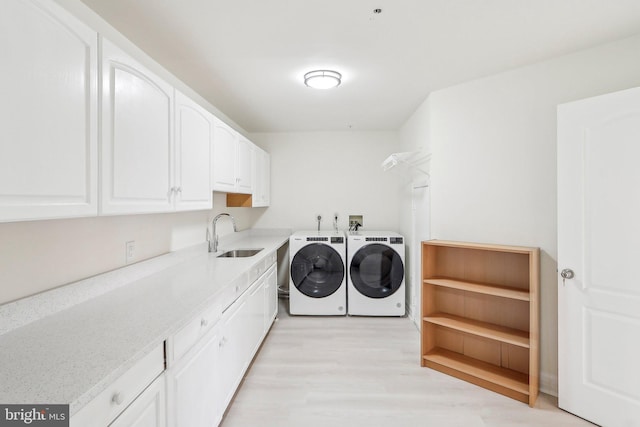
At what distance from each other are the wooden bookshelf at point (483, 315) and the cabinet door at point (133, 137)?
2.07m

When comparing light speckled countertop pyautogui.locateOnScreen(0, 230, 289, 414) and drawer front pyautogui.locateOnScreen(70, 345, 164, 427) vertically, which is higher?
light speckled countertop pyautogui.locateOnScreen(0, 230, 289, 414)

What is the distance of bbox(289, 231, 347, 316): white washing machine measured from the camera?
3.46 meters

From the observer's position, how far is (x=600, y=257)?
1.78 metres

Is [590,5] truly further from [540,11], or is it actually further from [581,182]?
[581,182]

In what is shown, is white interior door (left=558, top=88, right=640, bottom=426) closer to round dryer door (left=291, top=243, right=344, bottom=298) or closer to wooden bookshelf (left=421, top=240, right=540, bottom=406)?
wooden bookshelf (left=421, top=240, right=540, bottom=406)

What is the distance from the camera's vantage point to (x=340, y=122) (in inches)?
147

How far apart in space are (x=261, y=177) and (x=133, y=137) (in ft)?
7.69

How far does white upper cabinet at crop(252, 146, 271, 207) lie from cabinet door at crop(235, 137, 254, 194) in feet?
0.49

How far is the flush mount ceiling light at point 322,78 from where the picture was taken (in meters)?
2.27

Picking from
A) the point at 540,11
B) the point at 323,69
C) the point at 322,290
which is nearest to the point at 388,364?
the point at 322,290

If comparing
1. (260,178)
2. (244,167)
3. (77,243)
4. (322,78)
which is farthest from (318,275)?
(77,243)

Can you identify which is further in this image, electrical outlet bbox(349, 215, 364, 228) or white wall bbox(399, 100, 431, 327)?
electrical outlet bbox(349, 215, 364, 228)

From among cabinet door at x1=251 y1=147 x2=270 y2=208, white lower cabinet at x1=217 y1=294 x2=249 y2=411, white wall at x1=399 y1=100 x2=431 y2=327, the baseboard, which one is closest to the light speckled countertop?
white lower cabinet at x1=217 y1=294 x2=249 y2=411

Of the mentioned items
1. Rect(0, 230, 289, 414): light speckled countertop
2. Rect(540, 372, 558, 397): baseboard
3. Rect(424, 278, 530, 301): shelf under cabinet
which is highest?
Rect(0, 230, 289, 414): light speckled countertop
